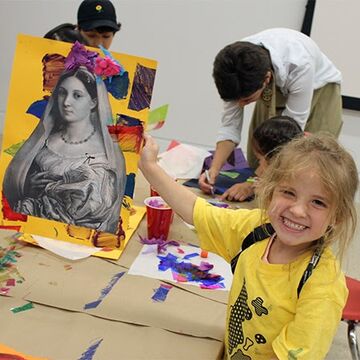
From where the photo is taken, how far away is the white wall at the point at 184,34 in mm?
3176

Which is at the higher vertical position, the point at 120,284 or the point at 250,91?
the point at 250,91

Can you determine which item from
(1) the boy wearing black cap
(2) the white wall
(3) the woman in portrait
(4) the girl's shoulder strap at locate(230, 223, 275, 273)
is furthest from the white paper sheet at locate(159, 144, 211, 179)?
(2) the white wall

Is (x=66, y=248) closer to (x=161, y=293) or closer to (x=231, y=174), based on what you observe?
(x=161, y=293)

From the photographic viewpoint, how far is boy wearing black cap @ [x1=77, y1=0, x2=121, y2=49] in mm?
1786

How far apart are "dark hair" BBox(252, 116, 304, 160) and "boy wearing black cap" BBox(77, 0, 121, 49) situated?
74 centimetres

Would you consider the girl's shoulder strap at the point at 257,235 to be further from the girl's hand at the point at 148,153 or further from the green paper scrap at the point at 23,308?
the green paper scrap at the point at 23,308

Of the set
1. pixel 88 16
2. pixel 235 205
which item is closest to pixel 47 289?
pixel 235 205

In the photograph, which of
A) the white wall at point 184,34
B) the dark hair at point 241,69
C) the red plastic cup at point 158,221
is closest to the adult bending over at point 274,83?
the dark hair at point 241,69

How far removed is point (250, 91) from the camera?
62.2 inches

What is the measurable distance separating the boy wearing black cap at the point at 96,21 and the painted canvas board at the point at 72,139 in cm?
69

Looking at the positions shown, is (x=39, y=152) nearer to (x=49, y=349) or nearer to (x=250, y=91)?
(x=49, y=349)

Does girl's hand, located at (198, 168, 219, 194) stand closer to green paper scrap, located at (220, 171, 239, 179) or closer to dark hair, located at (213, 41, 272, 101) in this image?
green paper scrap, located at (220, 171, 239, 179)

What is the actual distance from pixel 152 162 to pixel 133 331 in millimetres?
382

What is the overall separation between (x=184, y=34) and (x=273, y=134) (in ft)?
6.56
